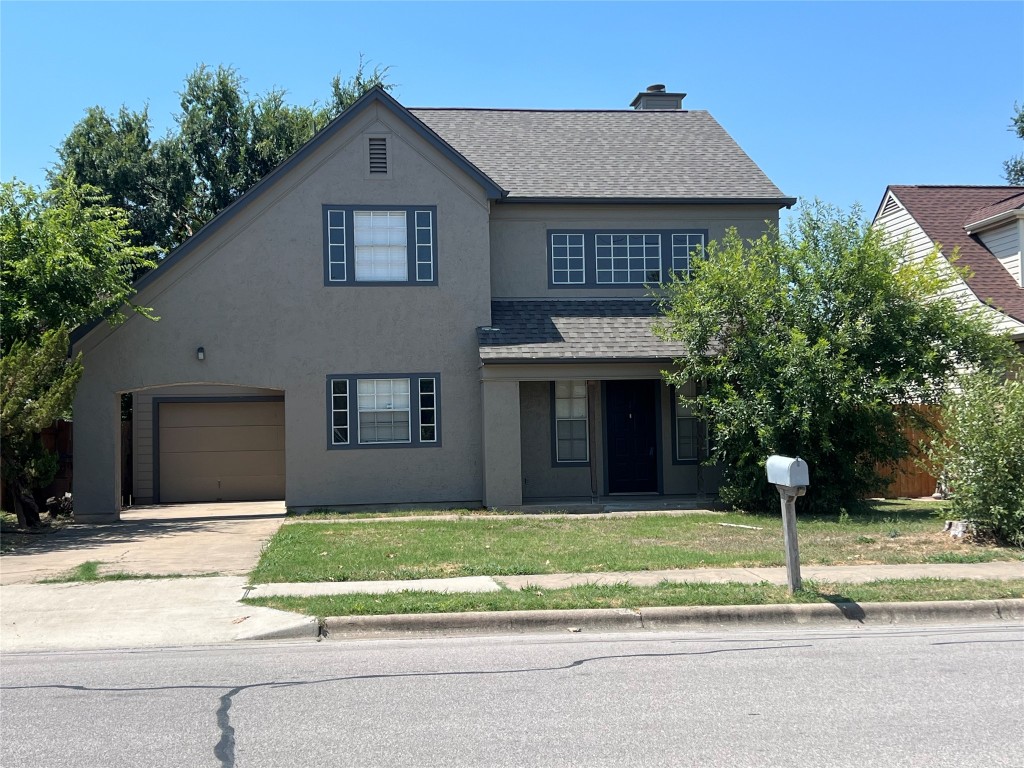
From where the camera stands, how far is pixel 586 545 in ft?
43.1

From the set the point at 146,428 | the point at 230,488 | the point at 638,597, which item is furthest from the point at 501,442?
the point at 146,428

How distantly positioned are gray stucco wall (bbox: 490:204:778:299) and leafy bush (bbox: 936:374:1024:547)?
292 inches

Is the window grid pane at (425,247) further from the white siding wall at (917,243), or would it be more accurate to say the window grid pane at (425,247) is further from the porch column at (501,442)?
the white siding wall at (917,243)

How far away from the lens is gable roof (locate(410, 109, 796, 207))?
19516 mm

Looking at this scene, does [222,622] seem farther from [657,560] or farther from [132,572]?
[657,560]

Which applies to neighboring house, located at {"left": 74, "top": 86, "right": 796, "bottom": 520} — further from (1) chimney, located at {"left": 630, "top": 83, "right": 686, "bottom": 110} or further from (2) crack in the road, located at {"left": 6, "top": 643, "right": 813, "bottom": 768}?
(2) crack in the road, located at {"left": 6, "top": 643, "right": 813, "bottom": 768}

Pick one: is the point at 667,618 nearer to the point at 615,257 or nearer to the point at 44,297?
the point at 615,257

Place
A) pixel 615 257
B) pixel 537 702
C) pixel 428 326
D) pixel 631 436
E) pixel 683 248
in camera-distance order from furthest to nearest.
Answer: pixel 683 248 < pixel 615 257 < pixel 631 436 < pixel 428 326 < pixel 537 702

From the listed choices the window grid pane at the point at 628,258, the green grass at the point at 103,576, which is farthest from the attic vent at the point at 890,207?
the green grass at the point at 103,576

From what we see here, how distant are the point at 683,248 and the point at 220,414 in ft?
35.7

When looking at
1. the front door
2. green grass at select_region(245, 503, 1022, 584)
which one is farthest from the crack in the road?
the front door

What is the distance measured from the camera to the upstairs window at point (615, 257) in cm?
1952

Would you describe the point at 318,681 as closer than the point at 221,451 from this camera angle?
Yes

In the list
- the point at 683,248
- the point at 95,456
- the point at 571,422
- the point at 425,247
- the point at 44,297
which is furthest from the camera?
the point at 683,248
